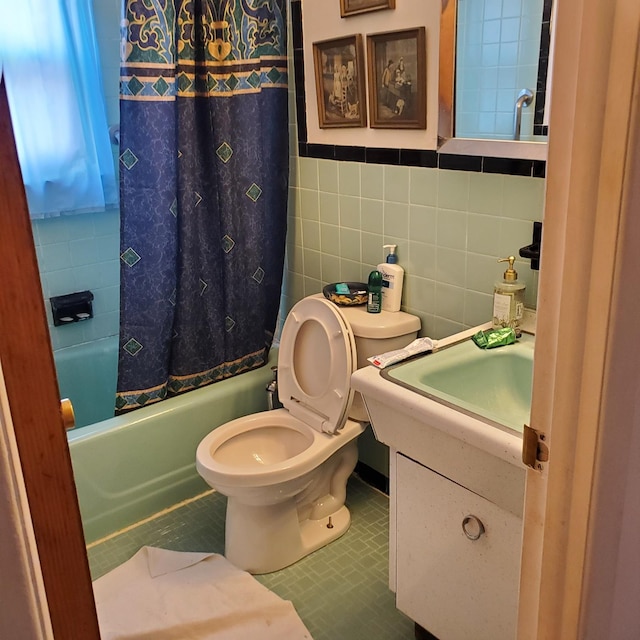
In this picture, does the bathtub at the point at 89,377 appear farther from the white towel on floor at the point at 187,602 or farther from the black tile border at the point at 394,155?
the black tile border at the point at 394,155

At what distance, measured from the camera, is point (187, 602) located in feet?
6.28

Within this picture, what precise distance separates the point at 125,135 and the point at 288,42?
27.2 inches

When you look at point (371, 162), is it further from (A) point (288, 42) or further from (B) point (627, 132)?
(B) point (627, 132)

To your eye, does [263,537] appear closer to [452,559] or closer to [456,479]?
[452,559]

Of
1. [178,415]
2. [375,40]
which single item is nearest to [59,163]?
[178,415]

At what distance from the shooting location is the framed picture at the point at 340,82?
6.68ft

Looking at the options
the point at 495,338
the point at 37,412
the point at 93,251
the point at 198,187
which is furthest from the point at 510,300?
the point at 93,251

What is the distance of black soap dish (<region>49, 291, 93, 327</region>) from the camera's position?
8.65 feet

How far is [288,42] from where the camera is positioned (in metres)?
2.31

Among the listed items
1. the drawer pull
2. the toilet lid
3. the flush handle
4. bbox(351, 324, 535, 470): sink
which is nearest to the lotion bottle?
the toilet lid

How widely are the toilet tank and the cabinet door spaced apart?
521 mm

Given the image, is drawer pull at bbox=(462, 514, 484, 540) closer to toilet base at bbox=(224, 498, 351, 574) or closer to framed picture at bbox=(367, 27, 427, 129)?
toilet base at bbox=(224, 498, 351, 574)

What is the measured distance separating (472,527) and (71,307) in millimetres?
1878

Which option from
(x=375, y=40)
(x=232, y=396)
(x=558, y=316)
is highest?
(x=375, y=40)
